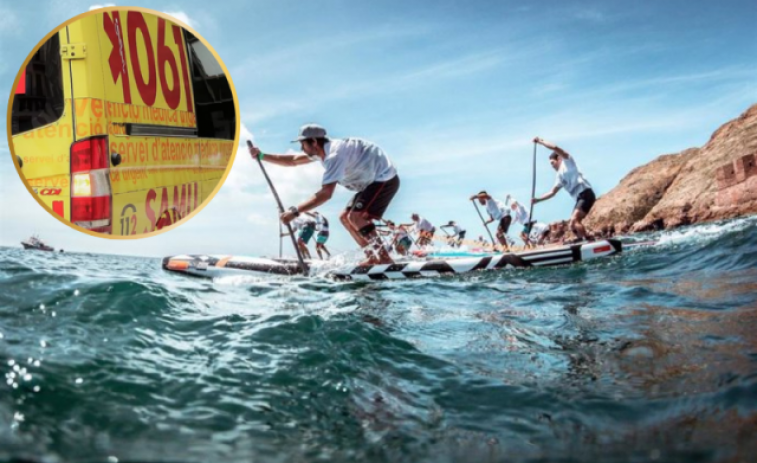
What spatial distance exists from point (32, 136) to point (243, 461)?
3.44m

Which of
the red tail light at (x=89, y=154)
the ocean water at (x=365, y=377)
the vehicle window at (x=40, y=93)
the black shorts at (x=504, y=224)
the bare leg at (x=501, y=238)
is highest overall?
the vehicle window at (x=40, y=93)

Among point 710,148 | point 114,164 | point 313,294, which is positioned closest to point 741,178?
point 710,148

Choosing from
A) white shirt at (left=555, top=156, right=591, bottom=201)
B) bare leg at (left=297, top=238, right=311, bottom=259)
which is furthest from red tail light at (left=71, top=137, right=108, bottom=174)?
bare leg at (left=297, top=238, right=311, bottom=259)

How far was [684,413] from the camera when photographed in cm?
188

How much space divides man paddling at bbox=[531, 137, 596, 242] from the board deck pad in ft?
7.62

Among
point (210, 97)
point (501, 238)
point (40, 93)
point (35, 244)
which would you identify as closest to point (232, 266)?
point (210, 97)

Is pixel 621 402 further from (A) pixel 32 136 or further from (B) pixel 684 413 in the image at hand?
(A) pixel 32 136

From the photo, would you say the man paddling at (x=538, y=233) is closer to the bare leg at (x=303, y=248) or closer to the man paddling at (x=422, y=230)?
the man paddling at (x=422, y=230)

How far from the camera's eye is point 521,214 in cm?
1577

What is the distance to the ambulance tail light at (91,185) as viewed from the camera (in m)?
3.88

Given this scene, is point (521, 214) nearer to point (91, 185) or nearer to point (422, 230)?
point (422, 230)

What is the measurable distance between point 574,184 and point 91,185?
29.2 feet

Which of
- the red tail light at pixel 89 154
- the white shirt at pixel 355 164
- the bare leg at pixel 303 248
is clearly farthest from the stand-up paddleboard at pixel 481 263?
the bare leg at pixel 303 248

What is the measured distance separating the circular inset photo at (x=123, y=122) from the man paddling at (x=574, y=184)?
7346 millimetres
